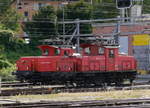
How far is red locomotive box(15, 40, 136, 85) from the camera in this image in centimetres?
2859

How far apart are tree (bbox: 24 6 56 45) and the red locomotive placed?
28393mm

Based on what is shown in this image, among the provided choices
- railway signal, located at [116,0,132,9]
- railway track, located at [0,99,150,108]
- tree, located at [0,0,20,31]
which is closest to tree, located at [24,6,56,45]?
tree, located at [0,0,20,31]

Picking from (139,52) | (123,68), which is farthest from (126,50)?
(123,68)

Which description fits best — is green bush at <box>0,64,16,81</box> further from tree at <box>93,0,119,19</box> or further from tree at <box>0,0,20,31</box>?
tree at <box>93,0,119,19</box>

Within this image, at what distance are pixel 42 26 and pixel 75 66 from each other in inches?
1266

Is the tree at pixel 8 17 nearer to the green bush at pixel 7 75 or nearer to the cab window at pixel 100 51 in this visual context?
the green bush at pixel 7 75

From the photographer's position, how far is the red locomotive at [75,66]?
93.8 feet

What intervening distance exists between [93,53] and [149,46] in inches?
440

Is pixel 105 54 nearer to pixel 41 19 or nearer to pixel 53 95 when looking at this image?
pixel 53 95

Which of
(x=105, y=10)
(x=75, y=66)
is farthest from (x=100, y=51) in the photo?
(x=105, y=10)

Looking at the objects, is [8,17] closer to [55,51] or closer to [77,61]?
[55,51]

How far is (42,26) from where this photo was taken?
6034 centimetres

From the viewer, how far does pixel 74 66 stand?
94.3ft

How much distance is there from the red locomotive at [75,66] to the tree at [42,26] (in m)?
28.4
